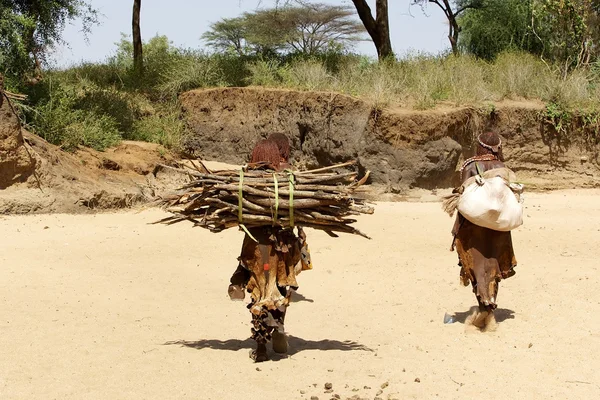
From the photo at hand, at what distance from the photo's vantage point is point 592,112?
1560cm

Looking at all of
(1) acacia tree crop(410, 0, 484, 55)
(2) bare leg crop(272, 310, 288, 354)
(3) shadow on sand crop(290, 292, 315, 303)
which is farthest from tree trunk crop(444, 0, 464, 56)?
(2) bare leg crop(272, 310, 288, 354)

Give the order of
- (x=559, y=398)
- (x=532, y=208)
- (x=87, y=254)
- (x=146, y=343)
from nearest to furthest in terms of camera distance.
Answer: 1. (x=559, y=398)
2. (x=146, y=343)
3. (x=87, y=254)
4. (x=532, y=208)

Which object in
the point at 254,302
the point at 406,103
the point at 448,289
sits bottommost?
the point at 448,289

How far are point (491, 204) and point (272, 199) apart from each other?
5.90 ft

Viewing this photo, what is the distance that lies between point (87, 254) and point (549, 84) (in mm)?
9593

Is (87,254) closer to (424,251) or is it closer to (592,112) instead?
(424,251)

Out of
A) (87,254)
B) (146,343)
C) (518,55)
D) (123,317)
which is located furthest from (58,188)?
(518,55)

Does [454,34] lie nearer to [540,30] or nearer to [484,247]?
[540,30]

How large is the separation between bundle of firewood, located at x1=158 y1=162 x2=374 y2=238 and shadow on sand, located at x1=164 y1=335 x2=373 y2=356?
1.10 metres

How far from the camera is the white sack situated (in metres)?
6.74

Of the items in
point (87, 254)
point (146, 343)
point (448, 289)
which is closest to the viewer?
point (146, 343)

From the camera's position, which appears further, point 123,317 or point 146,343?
point 123,317

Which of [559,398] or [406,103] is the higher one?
[406,103]

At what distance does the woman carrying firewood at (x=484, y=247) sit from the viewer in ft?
23.2
